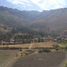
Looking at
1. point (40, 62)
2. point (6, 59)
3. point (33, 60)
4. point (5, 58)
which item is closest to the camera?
point (40, 62)

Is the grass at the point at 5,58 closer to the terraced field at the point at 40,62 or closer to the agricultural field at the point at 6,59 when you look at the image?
the agricultural field at the point at 6,59

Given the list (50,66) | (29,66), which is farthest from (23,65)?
(50,66)

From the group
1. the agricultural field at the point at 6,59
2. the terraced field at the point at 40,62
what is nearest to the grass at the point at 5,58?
the agricultural field at the point at 6,59

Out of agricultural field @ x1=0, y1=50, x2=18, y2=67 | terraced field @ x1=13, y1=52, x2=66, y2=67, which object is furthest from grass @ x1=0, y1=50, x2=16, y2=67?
terraced field @ x1=13, y1=52, x2=66, y2=67

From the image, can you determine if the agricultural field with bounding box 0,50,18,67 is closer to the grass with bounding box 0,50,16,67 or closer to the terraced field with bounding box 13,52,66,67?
the grass with bounding box 0,50,16,67

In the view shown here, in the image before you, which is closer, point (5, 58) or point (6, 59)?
point (6, 59)

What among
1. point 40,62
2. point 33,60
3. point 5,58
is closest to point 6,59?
point 5,58

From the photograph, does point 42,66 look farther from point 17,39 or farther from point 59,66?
point 17,39

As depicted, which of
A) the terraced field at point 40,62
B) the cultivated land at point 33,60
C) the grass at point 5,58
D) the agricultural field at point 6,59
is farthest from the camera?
the grass at point 5,58

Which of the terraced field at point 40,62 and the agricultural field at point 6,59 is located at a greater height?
the terraced field at point 40,62

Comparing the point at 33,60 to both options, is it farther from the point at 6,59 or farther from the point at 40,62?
the point at 6,59

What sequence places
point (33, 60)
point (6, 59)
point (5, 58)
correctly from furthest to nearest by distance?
point (5, 58) → point (6, 59) → point (33, 60)
